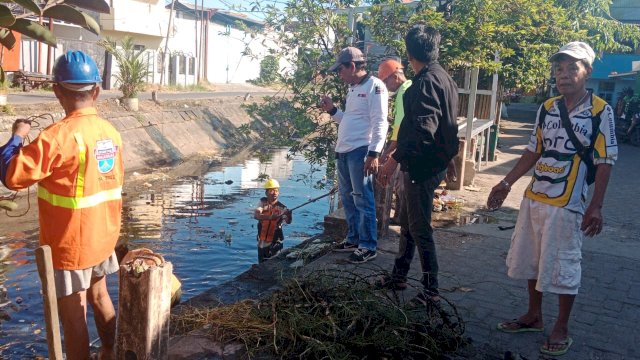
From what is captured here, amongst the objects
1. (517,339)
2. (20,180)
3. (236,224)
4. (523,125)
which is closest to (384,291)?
(517,339)

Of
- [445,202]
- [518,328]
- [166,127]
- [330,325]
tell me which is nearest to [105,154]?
[330,325]

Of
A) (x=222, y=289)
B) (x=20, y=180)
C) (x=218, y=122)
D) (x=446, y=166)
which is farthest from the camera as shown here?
(x=218, y=122)

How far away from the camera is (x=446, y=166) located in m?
4.72

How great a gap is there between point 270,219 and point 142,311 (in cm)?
422

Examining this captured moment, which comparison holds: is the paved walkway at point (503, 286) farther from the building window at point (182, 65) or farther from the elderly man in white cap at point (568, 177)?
the building window at point (182, 65)

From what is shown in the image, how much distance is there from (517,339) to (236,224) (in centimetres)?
685

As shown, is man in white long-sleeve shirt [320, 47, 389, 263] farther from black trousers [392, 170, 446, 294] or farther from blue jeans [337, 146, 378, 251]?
black trousers [392, 170, 446, 294]

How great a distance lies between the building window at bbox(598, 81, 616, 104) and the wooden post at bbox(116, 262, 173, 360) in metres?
32.3

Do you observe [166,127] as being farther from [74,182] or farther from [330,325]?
[330,325]

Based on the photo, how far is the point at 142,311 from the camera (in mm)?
3424

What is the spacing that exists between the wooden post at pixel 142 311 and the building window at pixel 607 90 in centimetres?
3230

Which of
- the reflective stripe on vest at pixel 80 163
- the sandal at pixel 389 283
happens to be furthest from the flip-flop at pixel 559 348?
the reflective stripe on vest at pixel 80 163

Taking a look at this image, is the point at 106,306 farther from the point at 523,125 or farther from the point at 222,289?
the point at 523,125

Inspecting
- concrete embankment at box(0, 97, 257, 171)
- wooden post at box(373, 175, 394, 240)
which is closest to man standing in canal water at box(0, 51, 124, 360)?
wooden post at box(373, 175, 394, 240)
